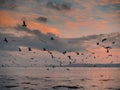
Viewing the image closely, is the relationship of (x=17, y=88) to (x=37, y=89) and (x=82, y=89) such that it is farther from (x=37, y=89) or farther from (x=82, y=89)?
(x=82, y=89)

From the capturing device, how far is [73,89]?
207ft

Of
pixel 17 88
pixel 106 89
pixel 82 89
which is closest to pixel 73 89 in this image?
pixel 82 89

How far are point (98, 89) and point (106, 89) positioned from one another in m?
1.80

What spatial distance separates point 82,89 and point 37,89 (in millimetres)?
10083

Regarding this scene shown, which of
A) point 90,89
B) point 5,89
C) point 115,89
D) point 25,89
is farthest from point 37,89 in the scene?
point 115,89

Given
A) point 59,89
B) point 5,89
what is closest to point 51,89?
point 59,89

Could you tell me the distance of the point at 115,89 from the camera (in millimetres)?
65062

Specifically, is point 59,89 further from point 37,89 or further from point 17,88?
point 17,88

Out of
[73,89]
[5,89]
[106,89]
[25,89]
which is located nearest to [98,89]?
[106,89]

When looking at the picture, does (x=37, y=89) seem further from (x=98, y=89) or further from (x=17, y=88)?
(x=98, y=89)

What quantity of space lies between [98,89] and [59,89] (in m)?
8.93

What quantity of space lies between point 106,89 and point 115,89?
2171 millimetres

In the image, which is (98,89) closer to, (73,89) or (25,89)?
(73,89)

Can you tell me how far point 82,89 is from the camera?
6456cm
